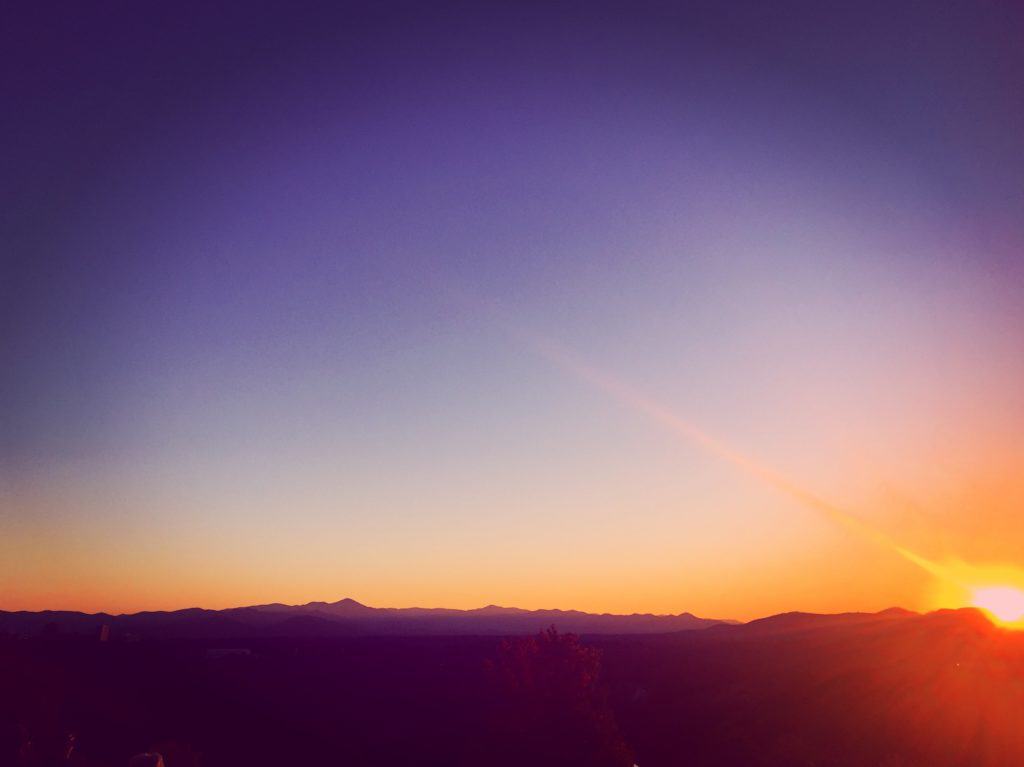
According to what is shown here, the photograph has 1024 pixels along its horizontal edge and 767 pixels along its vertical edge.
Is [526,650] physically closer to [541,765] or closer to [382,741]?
[541,765]

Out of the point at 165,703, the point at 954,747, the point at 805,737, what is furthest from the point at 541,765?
the point at 165,703

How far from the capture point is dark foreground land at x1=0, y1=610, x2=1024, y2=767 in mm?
29219

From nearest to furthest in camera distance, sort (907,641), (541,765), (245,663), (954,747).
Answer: (541,765), (954,747), (907,641), (245,663)

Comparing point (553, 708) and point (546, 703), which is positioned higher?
point (546, 703)

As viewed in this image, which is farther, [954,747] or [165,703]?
[165,703]

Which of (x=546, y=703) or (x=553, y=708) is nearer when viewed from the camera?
(x=553, y=708)

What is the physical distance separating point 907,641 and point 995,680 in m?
23.4

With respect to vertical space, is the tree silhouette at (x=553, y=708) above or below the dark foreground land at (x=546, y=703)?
above

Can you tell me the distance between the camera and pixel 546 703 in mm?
27766

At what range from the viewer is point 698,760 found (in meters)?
49.1

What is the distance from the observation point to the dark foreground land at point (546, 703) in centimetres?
2922

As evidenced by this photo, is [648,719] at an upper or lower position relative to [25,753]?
lower

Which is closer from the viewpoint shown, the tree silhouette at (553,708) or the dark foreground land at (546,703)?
the tree silhouette at (553,708)

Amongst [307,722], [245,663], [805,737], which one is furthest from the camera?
[245,663]
